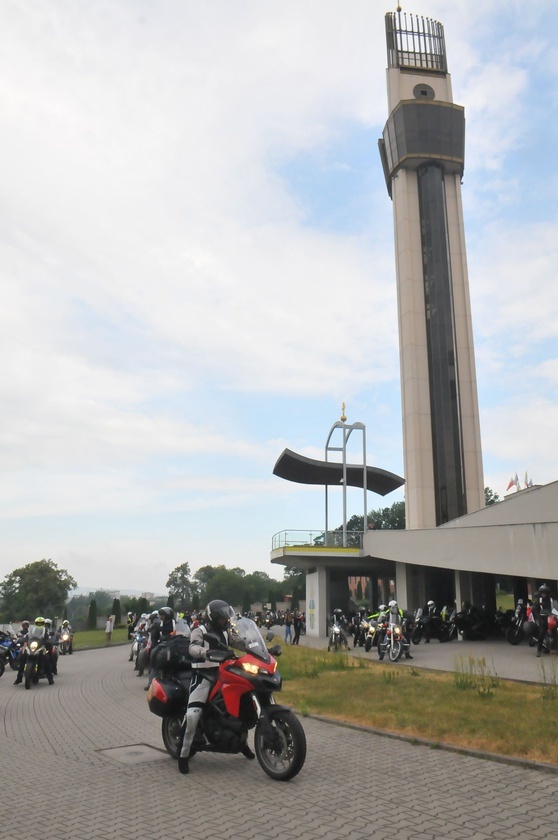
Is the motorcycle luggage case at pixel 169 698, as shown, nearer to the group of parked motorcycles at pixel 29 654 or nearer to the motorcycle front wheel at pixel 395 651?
the group of parked motorcycles at pixel 29 654

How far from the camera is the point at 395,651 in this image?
18.6m

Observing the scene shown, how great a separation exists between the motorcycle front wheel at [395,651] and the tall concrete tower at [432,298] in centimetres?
2444

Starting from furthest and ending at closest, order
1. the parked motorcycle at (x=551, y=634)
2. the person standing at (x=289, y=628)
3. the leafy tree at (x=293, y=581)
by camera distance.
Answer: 1. the leafy tree at (x=293, y=581)
2. the person standing at (x=289, y=628)
3. the parked motorcycle at (x=551, y=634)

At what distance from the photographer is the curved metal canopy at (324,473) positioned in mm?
42781

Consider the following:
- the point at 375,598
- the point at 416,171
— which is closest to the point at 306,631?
the point at 375,598

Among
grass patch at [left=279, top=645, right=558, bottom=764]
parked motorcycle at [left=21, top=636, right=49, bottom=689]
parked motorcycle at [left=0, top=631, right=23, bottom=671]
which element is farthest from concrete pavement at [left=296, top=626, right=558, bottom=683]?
parked motorcycle at [left=0, top=631, right=23, bottom=671]

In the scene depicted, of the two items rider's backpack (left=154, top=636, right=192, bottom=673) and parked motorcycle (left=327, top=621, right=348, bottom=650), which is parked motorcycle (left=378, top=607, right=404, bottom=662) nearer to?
parked motorcycle (left=327, top=621, right=348, bottom=650)

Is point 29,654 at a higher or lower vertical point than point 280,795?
higher

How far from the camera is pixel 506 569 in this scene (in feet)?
65.8

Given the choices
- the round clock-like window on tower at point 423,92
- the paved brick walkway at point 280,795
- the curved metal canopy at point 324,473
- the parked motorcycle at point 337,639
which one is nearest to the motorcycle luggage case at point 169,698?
the paved brick walkway at point 280,795

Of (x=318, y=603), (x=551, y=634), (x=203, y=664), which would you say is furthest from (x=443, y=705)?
(x=318, y=603)

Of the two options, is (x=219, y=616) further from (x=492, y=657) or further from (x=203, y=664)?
(x=492, y=657)

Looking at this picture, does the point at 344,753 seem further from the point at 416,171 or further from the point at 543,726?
the point at 416,171

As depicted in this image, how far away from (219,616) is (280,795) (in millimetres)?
1785
